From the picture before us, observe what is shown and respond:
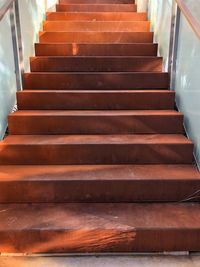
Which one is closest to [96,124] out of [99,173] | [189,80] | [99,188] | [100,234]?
[99,173]

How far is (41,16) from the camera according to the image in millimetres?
3662

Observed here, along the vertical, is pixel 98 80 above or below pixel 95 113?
above

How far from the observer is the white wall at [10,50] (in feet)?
7.77

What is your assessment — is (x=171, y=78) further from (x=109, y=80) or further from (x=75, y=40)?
(x=75, y=40)

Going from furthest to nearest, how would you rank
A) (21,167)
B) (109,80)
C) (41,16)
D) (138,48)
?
1. (41,16)
2. (138,48)
3. (109,80)
4. (21,167)

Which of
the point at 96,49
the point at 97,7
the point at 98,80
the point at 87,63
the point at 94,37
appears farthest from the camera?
the point at 97,7

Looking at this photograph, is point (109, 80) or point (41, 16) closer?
point (109, 80)

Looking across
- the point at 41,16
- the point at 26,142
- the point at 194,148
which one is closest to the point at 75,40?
the point at 41,16

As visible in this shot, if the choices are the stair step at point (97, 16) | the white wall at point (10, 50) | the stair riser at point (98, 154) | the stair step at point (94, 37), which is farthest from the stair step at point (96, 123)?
the stair step at point (97, 16)

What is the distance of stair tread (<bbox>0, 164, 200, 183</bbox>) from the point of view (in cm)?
197

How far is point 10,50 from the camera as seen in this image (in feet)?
8.43

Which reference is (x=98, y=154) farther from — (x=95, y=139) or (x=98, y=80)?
(x=98, y=80)

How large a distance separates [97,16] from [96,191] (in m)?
2.78

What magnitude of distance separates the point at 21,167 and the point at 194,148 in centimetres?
137
